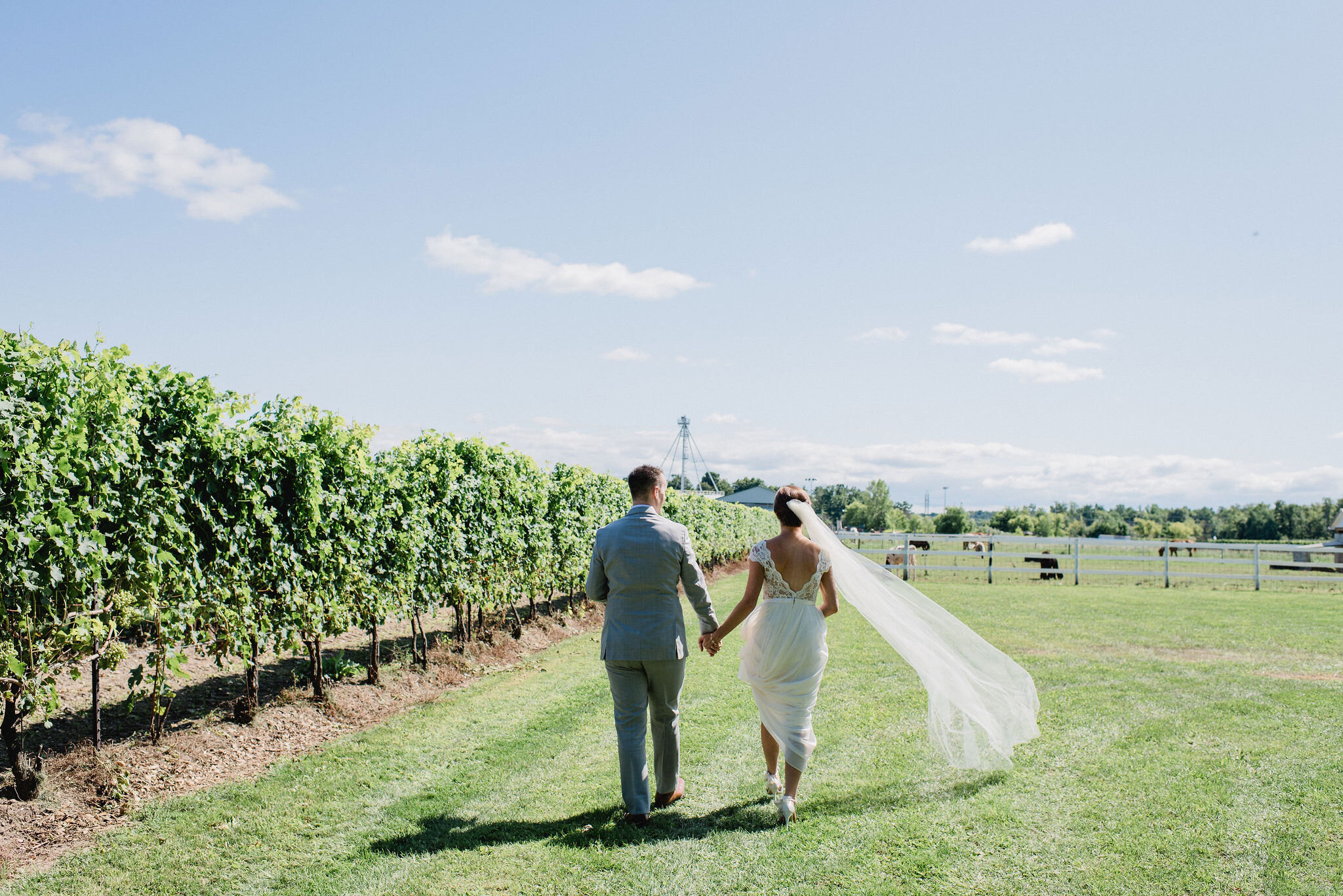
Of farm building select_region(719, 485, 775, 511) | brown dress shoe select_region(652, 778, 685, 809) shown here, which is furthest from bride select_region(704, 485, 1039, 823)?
farm building select_region(719, 485, 775, 511)

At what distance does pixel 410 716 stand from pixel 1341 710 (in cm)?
931

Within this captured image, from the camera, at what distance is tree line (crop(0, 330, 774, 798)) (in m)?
A: 4.77

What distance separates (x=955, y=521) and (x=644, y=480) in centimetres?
5937

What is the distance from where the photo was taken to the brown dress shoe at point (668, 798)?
534cm

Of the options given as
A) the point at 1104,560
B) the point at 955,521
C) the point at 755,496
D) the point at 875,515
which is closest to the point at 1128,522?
the point at 875,515

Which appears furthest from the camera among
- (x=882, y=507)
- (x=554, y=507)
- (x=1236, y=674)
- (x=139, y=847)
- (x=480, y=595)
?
(x=882, y=507)

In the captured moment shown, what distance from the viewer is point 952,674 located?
615cm

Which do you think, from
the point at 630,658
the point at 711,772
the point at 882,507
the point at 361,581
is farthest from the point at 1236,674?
the point at 882,507

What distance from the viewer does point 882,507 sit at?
12256 centimetres

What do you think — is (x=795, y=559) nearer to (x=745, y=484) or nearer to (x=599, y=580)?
(x=599, y=580)

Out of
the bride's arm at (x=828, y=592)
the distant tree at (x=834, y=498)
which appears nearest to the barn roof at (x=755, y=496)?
the distant tree at (x=834, y=498)

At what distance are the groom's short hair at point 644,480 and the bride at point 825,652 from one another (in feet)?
2.66

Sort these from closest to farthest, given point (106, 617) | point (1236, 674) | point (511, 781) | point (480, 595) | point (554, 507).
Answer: point (106, 617)
point (511, 781)
point (1236, 674)
point (480, 595)
point (554, 507)

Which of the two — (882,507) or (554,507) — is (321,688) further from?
(882,507)
